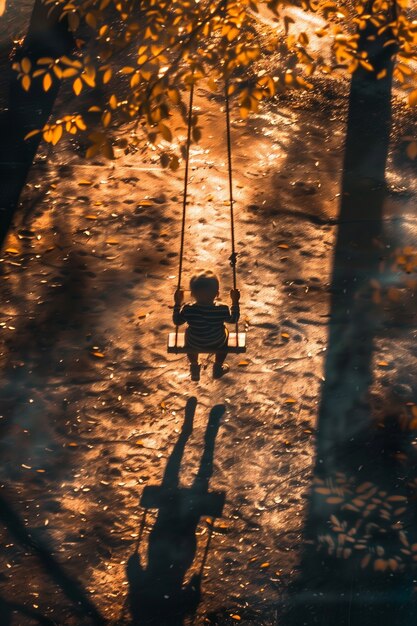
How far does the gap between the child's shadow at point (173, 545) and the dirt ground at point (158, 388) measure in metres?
0.01

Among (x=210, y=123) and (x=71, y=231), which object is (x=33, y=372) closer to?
(x=71, y=231)

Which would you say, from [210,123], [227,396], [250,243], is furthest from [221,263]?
[210,123]

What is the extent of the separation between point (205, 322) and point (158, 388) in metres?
1.05

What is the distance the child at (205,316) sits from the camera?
8562 millimetres

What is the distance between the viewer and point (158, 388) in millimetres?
9312

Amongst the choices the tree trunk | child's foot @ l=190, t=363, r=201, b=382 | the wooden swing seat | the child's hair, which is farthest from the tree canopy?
child's foot @ l=190, t=363, r=201, b=382

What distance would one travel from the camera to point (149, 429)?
8.88 m

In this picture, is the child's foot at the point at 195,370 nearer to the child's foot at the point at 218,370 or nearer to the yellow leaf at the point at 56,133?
the child's foot at the point at 218,370

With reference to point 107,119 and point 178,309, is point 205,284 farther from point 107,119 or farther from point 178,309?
point 107,119

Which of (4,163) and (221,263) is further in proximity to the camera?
(4,163)

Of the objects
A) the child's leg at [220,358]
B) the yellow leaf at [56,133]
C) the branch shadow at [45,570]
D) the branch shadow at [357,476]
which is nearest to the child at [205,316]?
the child's leg at [220,358]

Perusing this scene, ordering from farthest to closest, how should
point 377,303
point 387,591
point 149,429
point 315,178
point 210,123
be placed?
point 210,123
point 315,178
point 377,303
point 149,429
point 387,591

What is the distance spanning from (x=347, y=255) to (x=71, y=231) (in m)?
3.16

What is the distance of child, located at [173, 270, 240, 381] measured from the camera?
28.1ft
